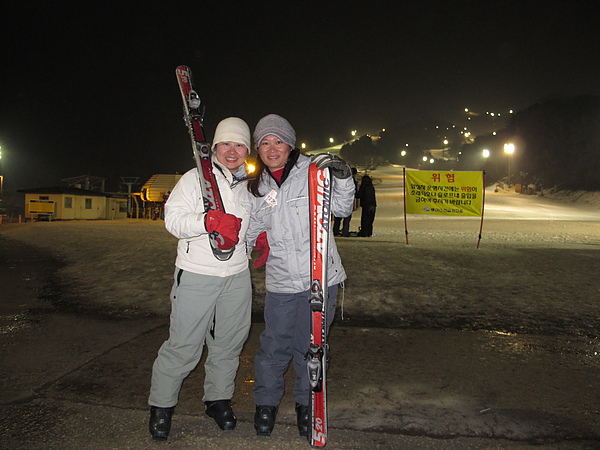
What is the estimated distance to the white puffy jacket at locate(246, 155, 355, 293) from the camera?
9.64ft

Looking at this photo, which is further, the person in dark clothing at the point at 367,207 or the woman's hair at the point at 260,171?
the person in dark clothing at the point at 367,207

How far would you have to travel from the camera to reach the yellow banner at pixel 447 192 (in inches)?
441

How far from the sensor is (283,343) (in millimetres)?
2992

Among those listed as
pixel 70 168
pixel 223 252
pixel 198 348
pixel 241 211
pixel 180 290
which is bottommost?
pixel 198 348

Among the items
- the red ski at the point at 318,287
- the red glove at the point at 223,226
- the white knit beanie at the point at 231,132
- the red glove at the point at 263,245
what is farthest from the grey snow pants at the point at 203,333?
the white knit beanie at the point at 231,132

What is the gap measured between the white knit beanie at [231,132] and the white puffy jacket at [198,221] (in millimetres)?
187

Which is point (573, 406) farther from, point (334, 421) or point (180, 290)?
point (180, 290)

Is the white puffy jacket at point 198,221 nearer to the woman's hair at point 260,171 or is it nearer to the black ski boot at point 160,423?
the woman's hair at point 260,171

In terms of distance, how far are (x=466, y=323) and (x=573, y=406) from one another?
228 cm

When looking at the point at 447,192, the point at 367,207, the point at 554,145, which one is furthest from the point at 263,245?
the point at 554,145

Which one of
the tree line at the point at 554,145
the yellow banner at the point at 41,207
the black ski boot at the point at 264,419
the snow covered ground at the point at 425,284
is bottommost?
the black ski boot at the point at 264,419

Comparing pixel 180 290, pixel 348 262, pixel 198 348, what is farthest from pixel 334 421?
A: pixel 348 262

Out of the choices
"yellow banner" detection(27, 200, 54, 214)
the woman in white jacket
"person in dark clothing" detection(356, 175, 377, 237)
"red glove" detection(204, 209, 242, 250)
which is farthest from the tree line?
"yellow banner" detection(27, 200, 54, 214)

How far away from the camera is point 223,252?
2828 millimetres
